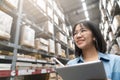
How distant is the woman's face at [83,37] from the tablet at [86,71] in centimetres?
49

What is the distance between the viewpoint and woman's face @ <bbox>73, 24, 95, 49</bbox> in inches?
63.2

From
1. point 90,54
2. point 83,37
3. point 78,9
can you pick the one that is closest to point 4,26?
point 83,37

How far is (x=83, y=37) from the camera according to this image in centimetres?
161

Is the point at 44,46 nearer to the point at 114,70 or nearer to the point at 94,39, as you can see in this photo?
the point at 94,39

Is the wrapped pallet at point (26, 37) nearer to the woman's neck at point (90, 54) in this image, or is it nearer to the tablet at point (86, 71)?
the woman's neck at point (90, 54)

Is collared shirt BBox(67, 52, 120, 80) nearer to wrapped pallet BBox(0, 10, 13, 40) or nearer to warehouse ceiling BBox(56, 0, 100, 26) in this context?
wrapped pallet BBox(0, 10, 13, 40)

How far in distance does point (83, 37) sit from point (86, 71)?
A: 1.92ft

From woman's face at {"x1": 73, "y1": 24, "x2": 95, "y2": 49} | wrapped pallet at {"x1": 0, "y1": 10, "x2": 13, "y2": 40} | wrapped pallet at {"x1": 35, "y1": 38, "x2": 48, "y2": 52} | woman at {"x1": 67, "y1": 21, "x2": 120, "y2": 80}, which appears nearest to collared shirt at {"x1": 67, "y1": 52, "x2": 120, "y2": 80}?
woman at {"x1": 67, "y1": 21, "x2": 120, "y2": 80}

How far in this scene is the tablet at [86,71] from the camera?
103 cm

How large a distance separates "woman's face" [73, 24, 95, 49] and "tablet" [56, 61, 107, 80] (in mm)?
492

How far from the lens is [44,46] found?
3.33 meters

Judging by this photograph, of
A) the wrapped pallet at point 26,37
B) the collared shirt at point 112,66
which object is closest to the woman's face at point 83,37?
the collared shirt at point 112,66

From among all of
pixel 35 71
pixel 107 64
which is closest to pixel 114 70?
pixel 107 64

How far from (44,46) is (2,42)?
1452 mm
